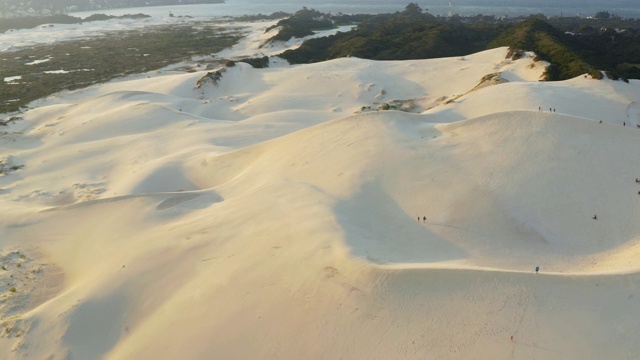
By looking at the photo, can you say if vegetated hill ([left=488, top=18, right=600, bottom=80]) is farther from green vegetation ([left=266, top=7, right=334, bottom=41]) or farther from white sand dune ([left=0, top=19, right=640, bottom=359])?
green vegetation ([left=266, top=7, right=334, bottom=41])

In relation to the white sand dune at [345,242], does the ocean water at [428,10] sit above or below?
above

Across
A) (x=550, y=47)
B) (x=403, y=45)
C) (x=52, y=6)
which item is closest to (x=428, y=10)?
(x=403, y=45)

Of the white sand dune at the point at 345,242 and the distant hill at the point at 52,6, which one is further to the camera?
the distant hill at the point at 52,6

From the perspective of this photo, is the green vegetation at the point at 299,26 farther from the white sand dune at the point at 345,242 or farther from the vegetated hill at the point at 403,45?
the white sand dune at the point at 345,242

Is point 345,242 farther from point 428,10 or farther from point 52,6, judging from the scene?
point 52,6

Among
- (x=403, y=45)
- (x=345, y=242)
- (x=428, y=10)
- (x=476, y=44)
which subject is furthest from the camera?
(x=428, y=10)

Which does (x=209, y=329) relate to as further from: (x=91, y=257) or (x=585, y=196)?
(x=585, y=196)

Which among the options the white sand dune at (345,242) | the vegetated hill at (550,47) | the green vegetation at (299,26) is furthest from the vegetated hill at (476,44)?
the white sand dune at (345,242)

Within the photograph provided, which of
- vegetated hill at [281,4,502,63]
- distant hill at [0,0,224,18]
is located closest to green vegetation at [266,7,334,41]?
vegetated hill at [281,4,502,63]

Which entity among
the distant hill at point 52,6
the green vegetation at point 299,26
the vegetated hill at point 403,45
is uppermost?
the distant hill at point 52,6
